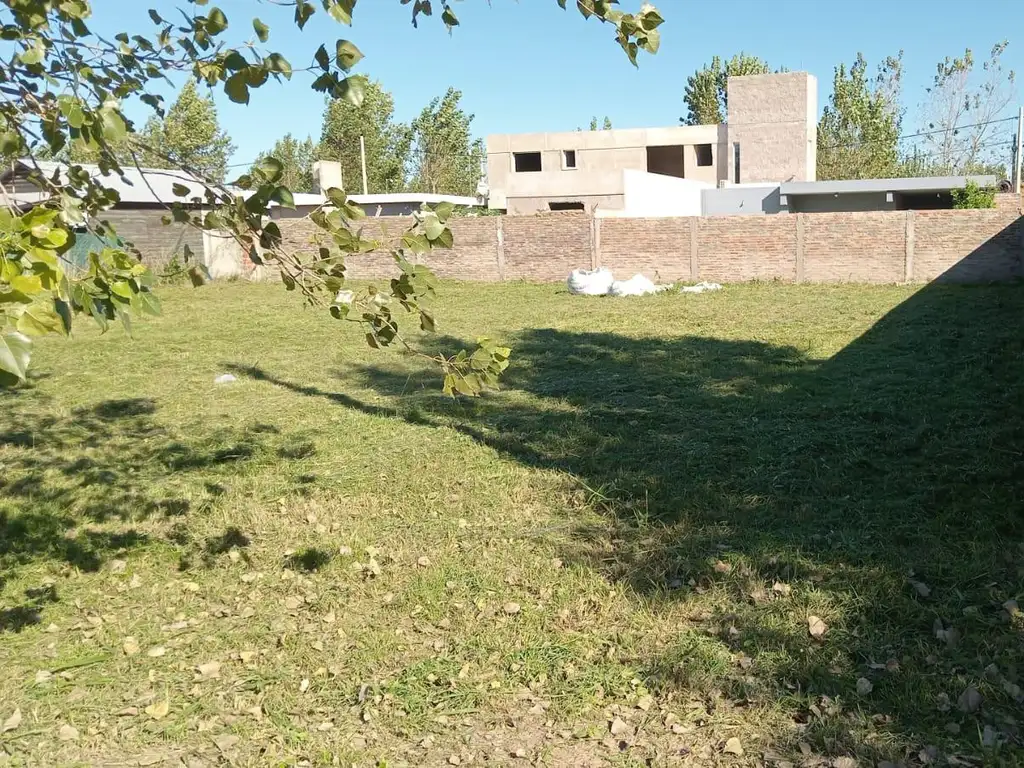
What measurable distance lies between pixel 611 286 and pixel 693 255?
3.23 meters

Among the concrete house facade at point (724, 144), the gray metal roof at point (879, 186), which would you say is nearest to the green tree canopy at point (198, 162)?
the gray metal roof at point (879, 186)

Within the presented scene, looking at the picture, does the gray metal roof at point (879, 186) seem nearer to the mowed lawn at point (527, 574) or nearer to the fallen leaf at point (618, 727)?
the mowed lawn at point (527, 574)

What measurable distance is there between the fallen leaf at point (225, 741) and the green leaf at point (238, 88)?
2.33 meters

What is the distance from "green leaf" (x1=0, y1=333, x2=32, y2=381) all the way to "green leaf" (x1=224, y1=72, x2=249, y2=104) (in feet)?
4.77

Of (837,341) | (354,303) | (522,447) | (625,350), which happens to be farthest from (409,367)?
(354,303)

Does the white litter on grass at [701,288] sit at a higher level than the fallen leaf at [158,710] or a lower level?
higher

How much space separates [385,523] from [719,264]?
18656 mm

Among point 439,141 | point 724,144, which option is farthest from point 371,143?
point 724,144

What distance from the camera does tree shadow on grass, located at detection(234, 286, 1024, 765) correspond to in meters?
3.59

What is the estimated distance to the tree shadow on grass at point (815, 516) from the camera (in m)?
3.59

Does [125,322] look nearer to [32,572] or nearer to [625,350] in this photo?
[32,572]

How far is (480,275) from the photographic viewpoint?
25.9 meters

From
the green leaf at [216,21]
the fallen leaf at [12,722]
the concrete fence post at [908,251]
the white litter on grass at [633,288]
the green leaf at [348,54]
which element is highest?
the green leaf at [216,21]

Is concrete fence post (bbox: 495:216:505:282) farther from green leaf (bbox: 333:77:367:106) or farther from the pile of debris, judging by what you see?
green leaf (bbox: 333:77:367:106)
